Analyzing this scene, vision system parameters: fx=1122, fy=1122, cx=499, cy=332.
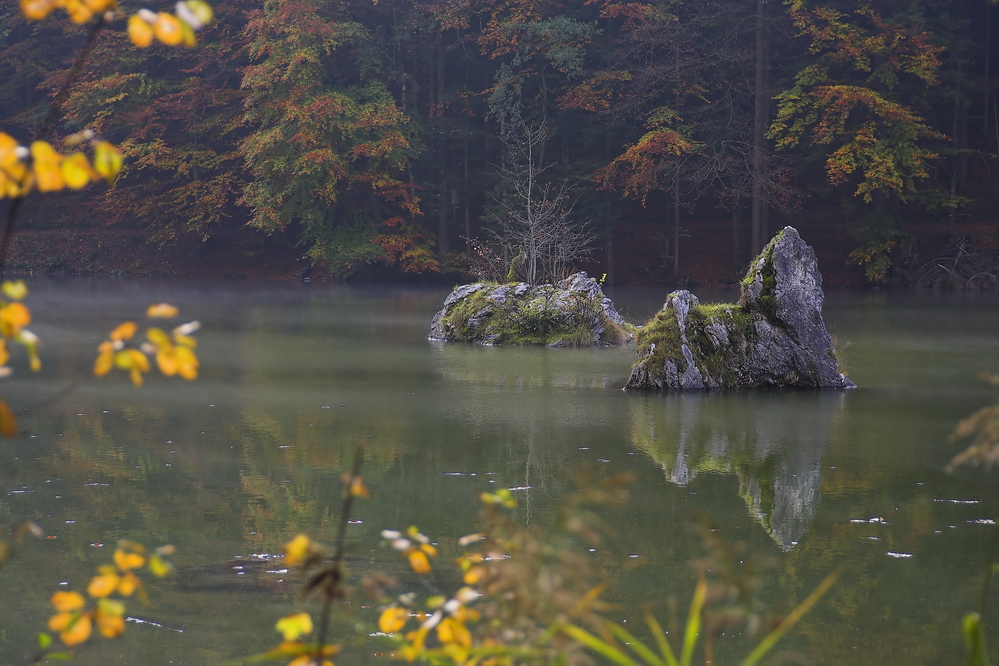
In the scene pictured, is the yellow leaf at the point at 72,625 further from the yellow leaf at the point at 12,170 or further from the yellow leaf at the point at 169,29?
the yellow leaf at the point at 169,29

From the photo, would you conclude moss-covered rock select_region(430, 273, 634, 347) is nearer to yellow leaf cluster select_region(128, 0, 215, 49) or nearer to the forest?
the forest

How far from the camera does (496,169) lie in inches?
1254

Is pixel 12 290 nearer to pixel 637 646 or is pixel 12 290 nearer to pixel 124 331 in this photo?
pixel 124 331

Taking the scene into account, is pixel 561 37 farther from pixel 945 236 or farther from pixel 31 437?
pixel 31 437

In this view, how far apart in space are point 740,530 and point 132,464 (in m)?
3.66

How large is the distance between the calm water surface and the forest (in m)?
14.8

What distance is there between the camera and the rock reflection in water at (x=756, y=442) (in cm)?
597

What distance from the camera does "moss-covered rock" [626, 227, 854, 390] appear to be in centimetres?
1024

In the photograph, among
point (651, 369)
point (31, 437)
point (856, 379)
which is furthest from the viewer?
point (856, 379)

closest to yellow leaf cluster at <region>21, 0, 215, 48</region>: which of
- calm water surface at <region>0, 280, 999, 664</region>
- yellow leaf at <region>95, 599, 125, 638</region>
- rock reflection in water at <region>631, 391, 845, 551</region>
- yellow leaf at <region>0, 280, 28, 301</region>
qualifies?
yellow leaf at <region>0, 280, 28, 301</region>

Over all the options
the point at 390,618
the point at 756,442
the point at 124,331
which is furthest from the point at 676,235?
the point at 124,331

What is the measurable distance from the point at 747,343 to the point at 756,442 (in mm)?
2879

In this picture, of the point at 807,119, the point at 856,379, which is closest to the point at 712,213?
the point at 807,119

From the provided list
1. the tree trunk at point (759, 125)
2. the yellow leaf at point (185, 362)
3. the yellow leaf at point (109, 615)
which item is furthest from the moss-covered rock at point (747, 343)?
the tree trunk at point (759, 125)
